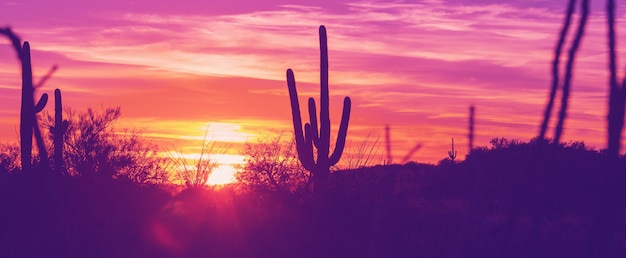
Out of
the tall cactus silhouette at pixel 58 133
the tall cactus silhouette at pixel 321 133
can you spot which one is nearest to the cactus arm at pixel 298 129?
the tall cactus silhouette at pixel 321 133

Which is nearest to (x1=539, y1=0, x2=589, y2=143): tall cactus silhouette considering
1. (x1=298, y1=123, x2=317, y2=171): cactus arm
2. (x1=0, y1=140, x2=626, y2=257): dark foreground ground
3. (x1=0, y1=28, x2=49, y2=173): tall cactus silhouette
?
(x1=0, y1=140, x2=626, y2=257): dark foreground ground

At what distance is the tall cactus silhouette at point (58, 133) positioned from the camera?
1009 inches

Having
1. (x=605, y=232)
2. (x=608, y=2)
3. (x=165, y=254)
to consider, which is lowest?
(x=165, y=254)

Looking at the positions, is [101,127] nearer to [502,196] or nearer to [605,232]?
[502,196]

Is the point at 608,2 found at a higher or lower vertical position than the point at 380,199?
higher

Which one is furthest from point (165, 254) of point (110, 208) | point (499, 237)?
point (499, 237)

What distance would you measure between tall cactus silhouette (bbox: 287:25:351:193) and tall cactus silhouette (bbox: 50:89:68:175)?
622cm

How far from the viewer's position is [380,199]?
74.5ft

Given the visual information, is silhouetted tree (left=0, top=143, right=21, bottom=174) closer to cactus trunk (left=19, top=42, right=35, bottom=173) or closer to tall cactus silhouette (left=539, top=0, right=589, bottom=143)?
cactus trunk (left=19, top=42, right=35, bottom=173)

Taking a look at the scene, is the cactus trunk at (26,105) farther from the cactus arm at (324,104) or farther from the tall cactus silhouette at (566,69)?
the tall cactus silhouette at (566,69)

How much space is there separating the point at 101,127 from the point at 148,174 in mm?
2394

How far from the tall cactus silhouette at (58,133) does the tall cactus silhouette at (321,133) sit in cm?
622

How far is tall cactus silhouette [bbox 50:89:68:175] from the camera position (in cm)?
2564

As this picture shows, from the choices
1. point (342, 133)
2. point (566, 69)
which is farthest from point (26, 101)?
point (566, 69)
